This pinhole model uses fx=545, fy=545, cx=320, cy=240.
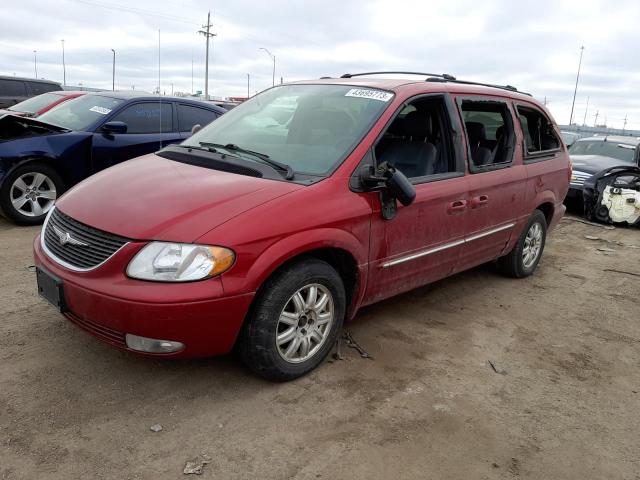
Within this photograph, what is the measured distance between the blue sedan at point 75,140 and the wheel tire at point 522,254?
469 cm

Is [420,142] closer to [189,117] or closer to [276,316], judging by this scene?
[276,316]

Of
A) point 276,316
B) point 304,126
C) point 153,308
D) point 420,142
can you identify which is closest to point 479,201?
point 420,142

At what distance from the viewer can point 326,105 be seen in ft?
12.7

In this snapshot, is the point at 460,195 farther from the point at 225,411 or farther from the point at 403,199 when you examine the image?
the point at 225,411

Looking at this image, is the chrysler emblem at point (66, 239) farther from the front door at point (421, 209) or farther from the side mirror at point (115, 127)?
the side mirror at point (115, 127)

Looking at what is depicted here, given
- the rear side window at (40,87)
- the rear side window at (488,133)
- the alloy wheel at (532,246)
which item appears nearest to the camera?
the rear side window at (488,133)

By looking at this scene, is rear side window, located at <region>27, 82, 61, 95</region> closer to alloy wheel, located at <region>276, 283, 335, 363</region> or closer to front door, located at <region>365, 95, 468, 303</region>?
front door, located at <region>365, 95, 468, 303</region>

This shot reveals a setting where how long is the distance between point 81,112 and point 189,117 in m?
1.43

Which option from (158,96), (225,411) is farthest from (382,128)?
(158,96)

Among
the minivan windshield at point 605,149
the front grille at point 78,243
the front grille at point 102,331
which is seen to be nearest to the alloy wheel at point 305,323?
the front grille at point 102,331

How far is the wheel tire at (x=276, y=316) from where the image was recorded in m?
2.91

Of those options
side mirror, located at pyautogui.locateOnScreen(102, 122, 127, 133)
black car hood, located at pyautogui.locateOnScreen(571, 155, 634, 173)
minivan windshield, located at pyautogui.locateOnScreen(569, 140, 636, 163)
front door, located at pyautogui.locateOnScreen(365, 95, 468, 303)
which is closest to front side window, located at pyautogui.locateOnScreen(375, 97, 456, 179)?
front door, located at pyautogui.locateOnScreen(365, 95, 468, 303)

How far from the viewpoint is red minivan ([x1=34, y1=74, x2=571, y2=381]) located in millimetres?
2689

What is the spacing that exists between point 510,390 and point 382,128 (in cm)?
182
